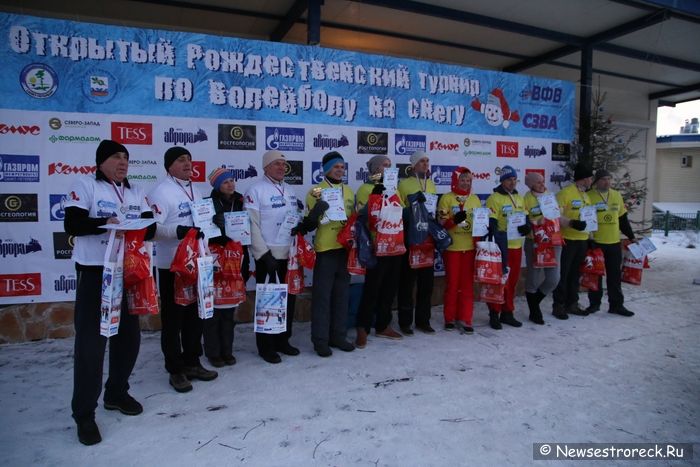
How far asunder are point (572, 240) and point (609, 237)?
0.61 metres

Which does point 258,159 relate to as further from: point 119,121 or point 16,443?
point 16,443

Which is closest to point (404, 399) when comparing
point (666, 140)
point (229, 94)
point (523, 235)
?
point (523, 235)

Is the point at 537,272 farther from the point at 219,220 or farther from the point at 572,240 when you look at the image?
the point at 219,220

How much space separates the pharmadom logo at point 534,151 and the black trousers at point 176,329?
5419mm

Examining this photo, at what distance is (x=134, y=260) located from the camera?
118 inches

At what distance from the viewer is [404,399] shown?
136 inches

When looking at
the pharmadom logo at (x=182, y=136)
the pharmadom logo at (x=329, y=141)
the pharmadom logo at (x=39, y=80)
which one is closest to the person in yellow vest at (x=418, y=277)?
the pharmadom logo at (x=329, y=141)

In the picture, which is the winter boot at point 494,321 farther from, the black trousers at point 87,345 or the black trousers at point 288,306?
the black trousers at point 87,345

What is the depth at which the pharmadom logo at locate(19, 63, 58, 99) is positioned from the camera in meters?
4.51

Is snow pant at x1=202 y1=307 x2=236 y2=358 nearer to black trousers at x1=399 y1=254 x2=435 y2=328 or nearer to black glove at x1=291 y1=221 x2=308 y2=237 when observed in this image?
black glove at x1=291 y1=221 x2=308 y2=237

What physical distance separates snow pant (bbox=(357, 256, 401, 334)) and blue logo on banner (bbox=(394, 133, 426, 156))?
6.15ft

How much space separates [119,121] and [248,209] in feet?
6.36

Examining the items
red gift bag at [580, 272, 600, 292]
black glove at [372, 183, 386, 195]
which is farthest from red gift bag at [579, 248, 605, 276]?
black glove at [372, 183, 386, 195]

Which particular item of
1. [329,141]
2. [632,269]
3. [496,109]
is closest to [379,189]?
[329,141]
